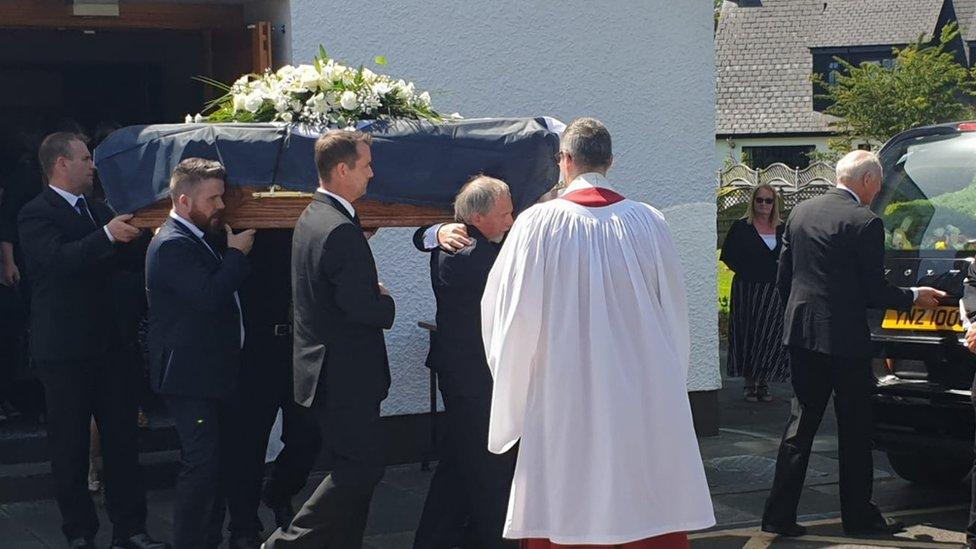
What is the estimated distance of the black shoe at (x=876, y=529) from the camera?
7113mm

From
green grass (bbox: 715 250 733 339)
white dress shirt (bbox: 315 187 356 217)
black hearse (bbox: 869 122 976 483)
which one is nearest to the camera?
white dress shirt (bbox: 315 187 356 217)

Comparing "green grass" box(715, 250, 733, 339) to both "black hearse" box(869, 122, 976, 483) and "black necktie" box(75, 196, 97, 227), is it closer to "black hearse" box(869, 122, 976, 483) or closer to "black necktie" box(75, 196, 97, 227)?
"black hearse" box(869, 122, 976, 483)

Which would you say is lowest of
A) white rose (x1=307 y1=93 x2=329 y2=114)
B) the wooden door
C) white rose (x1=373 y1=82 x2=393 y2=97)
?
white rose (x1=307 y1=93 x2=329 y2=114)

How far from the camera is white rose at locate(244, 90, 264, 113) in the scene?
6.29 meters

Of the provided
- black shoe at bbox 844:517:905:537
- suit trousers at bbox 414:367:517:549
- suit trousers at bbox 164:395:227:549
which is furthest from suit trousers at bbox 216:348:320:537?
black shoe at bbox 844:517:905:537

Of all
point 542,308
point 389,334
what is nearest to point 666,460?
point 542,308

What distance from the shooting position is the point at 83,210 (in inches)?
260

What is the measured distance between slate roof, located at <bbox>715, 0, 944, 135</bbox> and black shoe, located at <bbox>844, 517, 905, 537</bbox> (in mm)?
49542

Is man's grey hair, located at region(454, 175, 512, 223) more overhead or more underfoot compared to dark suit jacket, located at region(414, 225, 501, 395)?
more overhead

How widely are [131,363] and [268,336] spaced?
0.68m

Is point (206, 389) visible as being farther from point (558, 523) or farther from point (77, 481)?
point (558, 523)

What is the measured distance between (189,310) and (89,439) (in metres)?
1.08

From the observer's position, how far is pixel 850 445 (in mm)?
→ 7055

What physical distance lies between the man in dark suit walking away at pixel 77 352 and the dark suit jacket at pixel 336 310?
3.98 ft
